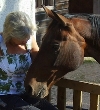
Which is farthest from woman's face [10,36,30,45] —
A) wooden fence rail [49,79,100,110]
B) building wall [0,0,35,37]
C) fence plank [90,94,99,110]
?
building wall [0,0,35,37]

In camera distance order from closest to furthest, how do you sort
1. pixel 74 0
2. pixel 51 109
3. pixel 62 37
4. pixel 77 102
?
pixel 62 37 → pixel 51 109 → pixel 77 102 → pixel 74 0

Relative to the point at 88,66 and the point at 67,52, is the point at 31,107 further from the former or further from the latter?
the point at 88,66

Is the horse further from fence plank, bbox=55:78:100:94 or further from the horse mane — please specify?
fence plank, bbox=55:78:100:94

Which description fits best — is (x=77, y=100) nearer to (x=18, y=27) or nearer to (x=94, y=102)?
(x=94, y=102)

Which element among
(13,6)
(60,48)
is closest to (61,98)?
(60,48)

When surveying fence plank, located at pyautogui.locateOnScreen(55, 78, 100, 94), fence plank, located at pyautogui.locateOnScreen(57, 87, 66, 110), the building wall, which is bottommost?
fence plank, located at pyautogui.locateOnScreen(57, 87, 66, 110)

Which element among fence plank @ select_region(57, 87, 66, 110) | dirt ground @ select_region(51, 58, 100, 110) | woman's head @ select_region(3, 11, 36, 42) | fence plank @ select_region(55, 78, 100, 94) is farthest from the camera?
dirt ground @ select_region(51, 58, 100, 110)

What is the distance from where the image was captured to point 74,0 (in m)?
7.91

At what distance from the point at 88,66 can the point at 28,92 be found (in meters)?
5.22

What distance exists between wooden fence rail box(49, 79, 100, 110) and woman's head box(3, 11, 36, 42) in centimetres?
78

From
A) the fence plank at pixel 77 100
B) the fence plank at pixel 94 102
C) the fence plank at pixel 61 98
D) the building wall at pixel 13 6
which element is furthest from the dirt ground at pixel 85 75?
the fence plank at pixel 94 102

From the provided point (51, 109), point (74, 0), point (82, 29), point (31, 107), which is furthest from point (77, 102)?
point (74, 0)

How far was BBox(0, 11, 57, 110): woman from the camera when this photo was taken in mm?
3316

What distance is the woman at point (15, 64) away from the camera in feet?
10.9
